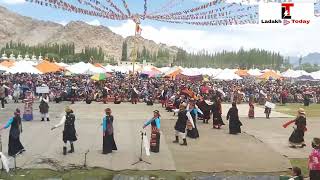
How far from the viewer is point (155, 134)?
51.4 ft

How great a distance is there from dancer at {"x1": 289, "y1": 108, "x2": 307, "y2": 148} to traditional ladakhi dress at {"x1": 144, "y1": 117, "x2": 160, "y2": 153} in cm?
509

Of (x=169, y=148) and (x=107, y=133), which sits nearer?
(x=107, y=133)

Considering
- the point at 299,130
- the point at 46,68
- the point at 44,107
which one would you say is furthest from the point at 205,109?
the point at 46,68

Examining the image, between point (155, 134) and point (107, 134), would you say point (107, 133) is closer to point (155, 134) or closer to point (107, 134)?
point (107, 134)

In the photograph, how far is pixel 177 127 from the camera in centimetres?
1741

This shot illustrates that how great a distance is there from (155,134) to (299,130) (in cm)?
542

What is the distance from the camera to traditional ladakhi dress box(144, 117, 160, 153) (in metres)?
15.7

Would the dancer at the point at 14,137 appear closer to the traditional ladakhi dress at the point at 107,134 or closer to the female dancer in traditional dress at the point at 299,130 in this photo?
the traditional ladakhi dress at the point at 107,134

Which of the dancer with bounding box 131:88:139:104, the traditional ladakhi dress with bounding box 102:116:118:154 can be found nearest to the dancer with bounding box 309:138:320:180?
the traditional ladakhi dress with bounding box 102:116:118:154

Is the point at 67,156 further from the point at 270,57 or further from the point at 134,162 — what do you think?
the point at 270,57

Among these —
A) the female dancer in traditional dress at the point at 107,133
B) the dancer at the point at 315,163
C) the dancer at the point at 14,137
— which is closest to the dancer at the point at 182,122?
the female dancer in traditional dress at the point at 107,133

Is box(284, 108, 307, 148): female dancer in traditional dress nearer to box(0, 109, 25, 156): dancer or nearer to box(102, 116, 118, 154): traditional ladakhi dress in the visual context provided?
box(102, 116, 118, 154): traditional ladakhi dress

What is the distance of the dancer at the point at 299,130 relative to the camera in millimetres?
17234

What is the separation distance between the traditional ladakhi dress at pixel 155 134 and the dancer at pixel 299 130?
5.09 metres
